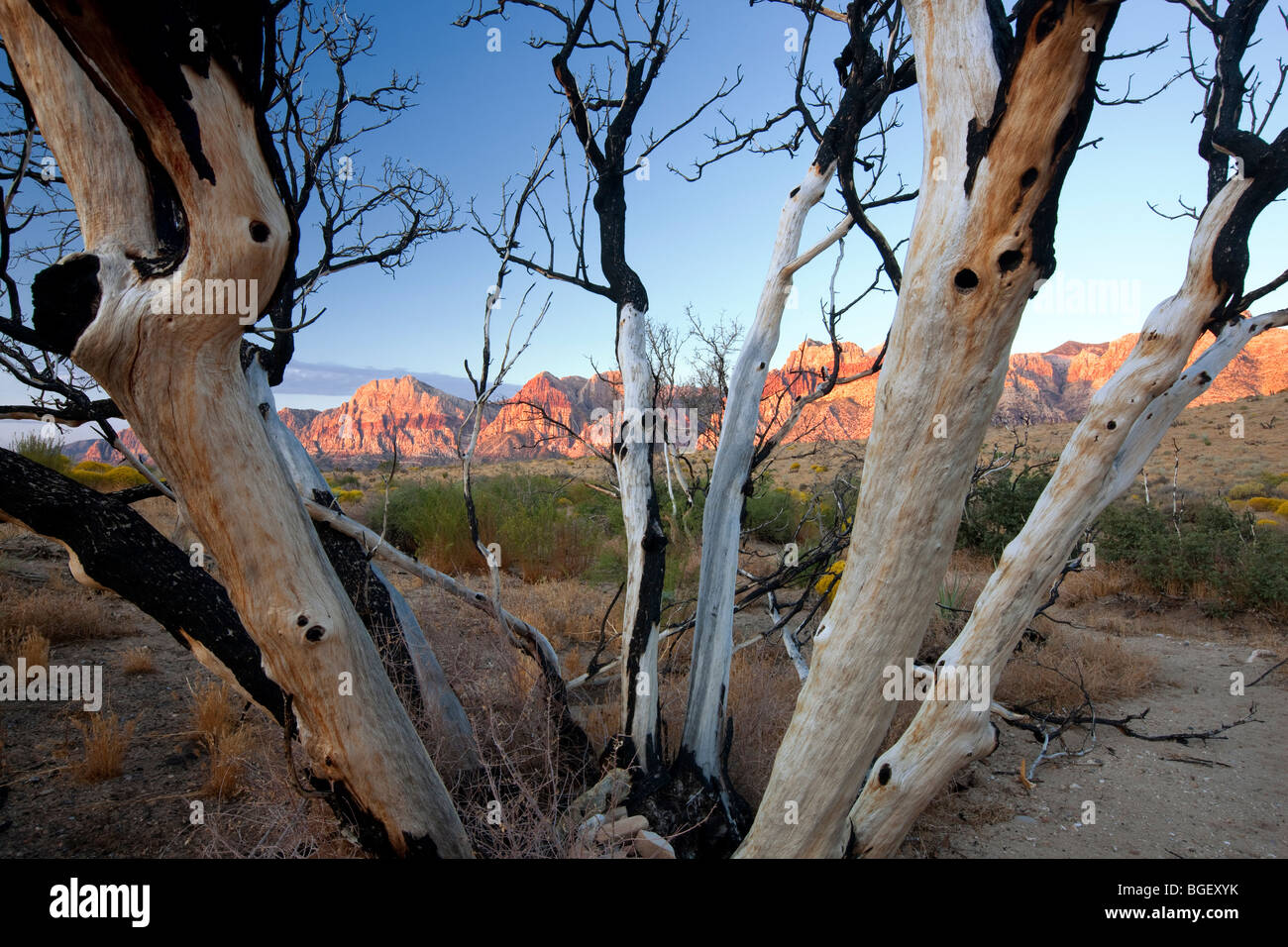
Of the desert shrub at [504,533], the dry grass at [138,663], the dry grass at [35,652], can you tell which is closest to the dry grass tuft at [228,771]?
the dry grass at [138,663]

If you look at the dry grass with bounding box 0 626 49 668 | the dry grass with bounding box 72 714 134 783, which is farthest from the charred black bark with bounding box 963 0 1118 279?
the dry grass with bounding box 0 626 49 668

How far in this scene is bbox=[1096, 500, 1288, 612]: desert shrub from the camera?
764 centimetres

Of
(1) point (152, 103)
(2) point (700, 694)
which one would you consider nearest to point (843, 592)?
(2) point (700, 694)

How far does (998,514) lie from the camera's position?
33.8ft

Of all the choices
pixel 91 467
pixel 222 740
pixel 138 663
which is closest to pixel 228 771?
pixel 222 740

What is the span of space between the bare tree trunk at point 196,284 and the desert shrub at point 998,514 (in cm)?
983

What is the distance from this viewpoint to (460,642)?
4.55m

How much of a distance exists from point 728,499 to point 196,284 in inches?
96.1

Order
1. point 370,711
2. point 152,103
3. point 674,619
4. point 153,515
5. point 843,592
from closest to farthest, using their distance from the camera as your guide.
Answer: point 152,103 → point 843,592 → point 370,711 → point 674,619 → point 153,515

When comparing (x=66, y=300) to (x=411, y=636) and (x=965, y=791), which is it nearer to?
(x=411, y=636)

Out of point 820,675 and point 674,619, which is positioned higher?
point 820,675

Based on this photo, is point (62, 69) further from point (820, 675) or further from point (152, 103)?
point (820, 675)

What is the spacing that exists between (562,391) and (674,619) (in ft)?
257

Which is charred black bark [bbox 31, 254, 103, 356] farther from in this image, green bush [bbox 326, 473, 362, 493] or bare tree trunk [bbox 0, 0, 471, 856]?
green bush [bbox 326, 473, 362, 493]
